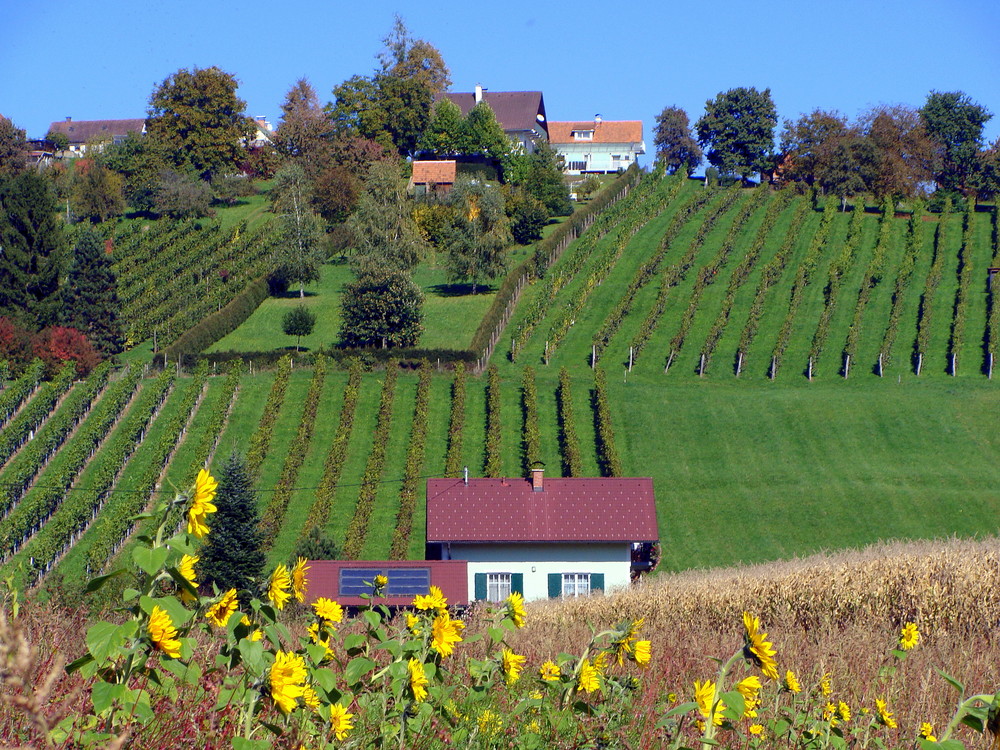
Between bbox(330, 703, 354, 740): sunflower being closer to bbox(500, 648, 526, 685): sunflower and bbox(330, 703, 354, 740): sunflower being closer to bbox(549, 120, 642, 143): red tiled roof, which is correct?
bbox(500, 648, 526, 685): sunflower

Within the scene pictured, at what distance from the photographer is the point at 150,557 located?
3393 mm

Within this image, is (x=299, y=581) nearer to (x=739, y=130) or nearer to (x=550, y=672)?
(x=550, y=672)

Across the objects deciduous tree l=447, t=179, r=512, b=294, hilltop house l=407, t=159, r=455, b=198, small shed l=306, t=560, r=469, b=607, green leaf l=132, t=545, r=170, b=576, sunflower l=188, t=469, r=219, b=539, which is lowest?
small shed l=306, t=560, r=469, b=607

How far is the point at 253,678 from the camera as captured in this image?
3.74m

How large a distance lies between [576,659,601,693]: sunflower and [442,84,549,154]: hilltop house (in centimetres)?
8613


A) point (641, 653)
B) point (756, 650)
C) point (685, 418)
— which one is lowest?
point (685, 418)

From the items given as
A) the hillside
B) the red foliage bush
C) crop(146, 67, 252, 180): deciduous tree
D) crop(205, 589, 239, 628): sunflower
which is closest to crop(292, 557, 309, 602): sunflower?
crop(205, 589, 239, 628): sunflower

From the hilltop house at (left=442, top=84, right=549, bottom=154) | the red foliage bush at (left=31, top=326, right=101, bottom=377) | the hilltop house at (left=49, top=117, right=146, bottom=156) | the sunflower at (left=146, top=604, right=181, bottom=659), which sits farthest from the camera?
the hilltop house at (left=49, top=117, right=146, bottom=156)

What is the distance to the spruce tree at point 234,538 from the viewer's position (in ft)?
81.4

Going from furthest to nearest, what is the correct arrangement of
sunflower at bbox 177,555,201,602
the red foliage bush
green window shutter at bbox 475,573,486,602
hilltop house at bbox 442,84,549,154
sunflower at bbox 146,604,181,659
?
hilltop house at bbox 442,84,549,154
the red foliage bush
green window shutter at bbox 475,573,486,602
sunflower at bbox 177,555,201,602
sunflower at bbox 146,604,181,659

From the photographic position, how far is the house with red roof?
92.3 feet

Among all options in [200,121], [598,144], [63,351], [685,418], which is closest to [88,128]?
[200,121]

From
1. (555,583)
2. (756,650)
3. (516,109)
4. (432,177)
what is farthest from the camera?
(516,109)

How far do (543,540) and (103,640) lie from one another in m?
25.0
